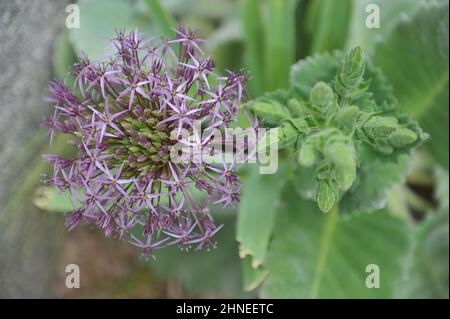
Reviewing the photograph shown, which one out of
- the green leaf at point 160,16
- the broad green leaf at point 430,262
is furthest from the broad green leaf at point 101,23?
the broad green leaf at point 430,262

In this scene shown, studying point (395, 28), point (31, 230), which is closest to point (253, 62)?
point (395, 28)

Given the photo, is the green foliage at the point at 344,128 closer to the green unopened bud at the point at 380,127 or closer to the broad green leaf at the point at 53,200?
the green unopened bud at the point at 380,127

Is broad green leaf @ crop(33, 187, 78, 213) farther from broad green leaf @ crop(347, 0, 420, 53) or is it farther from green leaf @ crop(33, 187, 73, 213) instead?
broad green leaf @ crop(347, 0, 420, 53)

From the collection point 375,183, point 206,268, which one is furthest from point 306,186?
point 206,268

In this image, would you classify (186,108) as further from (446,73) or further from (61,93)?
(446,73)

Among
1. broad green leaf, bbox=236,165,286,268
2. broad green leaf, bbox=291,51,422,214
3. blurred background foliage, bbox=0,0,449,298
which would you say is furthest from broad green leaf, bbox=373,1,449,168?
broad green leaf, bbox=236,165,286,268
